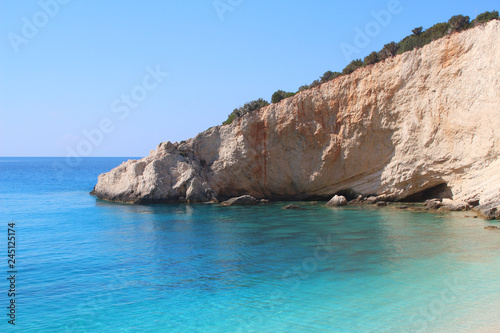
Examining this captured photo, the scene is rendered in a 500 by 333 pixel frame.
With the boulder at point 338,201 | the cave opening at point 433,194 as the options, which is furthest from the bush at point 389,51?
the boulder at point 338,201

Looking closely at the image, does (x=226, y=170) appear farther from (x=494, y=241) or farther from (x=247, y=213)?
(x=494, y=241)

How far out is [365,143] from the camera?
30453mm

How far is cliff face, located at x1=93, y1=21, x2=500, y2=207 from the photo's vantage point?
24438 millimetres

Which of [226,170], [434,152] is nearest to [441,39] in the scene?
[434,152]

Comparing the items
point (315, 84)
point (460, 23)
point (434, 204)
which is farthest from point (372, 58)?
point (434, 204)

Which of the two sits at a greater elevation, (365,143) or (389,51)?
(389,51)

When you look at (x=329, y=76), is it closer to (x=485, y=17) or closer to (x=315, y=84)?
(x=315, y=84)

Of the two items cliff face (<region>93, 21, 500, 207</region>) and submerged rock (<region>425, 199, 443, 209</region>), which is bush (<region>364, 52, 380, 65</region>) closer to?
cliff face (<region>93, 21, 500, 207</region>)

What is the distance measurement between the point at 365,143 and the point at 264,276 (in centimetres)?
1939

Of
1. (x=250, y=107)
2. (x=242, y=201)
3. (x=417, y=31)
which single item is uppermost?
(x=417, y=31)

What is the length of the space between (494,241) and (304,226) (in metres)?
8.95

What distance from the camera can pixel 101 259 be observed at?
16438 mm

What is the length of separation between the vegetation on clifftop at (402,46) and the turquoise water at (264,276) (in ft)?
40.3

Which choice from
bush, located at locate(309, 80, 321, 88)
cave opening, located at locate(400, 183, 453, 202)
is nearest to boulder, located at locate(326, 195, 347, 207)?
cave opening, located at locate(400, 183, 453, 202)
